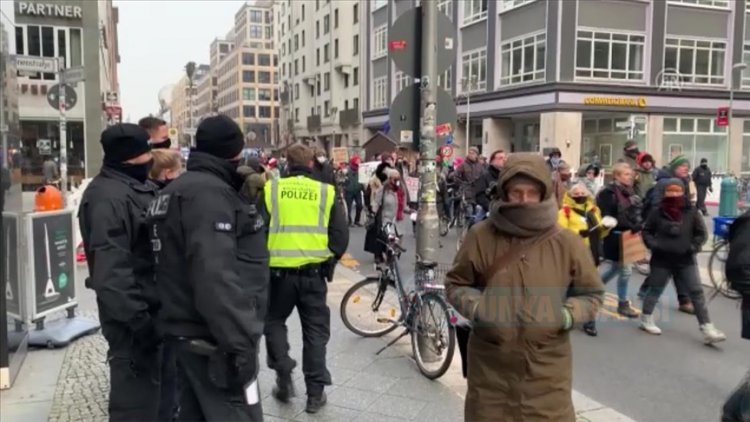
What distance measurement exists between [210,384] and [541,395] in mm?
1476

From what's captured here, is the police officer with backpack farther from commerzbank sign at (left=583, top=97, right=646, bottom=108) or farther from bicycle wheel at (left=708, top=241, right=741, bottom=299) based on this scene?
commerzbank sign at (left=583, top=97, right=646, bottom=108)

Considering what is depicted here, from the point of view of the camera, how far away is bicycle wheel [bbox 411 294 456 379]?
519 centimetres

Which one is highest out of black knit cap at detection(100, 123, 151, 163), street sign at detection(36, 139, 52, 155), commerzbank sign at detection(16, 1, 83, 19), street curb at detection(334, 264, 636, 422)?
commerzbank sign at detection(16, 1, 83, 19)

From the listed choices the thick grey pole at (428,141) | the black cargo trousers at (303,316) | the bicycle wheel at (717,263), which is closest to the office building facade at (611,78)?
the bicycle wheel at (717,263)

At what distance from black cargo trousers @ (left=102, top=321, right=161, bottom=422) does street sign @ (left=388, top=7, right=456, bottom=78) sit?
339cm

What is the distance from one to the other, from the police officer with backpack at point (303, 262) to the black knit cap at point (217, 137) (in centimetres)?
157

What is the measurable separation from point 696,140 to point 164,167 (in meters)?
33.5

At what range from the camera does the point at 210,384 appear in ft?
9.71

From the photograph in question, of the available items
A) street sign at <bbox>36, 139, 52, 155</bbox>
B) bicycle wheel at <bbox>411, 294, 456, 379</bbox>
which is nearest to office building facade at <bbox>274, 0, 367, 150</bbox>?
street sign at <bbox>36, 139, 52, 155</bbox>

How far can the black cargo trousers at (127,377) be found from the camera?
3514 millimetres

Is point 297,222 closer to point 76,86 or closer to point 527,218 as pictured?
point 527,218

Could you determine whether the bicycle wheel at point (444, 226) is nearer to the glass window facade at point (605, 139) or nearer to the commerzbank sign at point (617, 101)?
the commerzbank sign at point (617, 101)

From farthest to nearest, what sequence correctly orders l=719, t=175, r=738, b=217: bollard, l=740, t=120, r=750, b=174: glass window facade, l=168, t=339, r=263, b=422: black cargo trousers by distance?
l=740, t=120, r=750, b=174: glass window facade < l=719, t=175, r=738, b=217: bollard < l=168, t=339, r=263, b=422: black cargo trousers

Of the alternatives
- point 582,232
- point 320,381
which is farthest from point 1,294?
point 582,232
